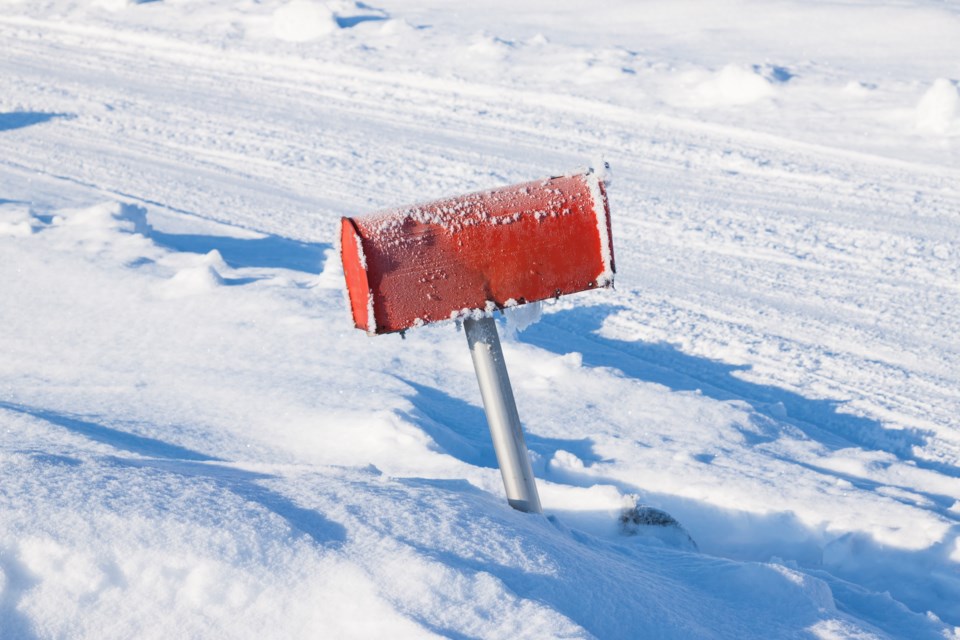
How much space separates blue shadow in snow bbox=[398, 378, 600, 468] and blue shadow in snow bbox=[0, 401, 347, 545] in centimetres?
63

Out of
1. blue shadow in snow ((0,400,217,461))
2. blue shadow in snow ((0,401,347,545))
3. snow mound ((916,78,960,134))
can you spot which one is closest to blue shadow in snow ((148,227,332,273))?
blue shadow in snow ((0,400,217,461))

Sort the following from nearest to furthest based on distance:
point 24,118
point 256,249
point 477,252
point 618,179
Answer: point 477,252
point 256,249
point 618,179
point 24,118

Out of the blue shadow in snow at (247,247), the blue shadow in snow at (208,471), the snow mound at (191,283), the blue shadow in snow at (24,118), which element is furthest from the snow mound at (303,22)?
the blue shadow in snow at (208,471)

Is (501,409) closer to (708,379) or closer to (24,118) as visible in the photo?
(708,379)

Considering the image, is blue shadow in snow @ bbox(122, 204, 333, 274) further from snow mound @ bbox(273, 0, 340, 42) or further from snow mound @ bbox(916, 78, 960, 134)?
snow mound @ bbox(273, 0, 340, 42)

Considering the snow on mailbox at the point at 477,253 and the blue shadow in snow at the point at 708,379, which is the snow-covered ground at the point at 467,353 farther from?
the snow on mailbox at the point at 477,253

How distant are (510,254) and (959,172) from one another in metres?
5.60

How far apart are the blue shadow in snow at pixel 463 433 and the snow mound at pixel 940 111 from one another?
528 centimetres

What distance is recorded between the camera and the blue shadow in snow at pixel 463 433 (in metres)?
2.97

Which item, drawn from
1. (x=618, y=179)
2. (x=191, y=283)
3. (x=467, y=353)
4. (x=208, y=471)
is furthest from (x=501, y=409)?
(x=618, y=179)

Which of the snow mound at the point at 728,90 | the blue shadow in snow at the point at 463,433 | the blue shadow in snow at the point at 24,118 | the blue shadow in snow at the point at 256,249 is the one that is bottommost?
the blue shadow in snow at the point at 463,433

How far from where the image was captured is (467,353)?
3.80 meters

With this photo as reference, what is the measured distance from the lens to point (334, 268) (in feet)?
14.9

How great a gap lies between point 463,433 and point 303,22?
8.22 metres
